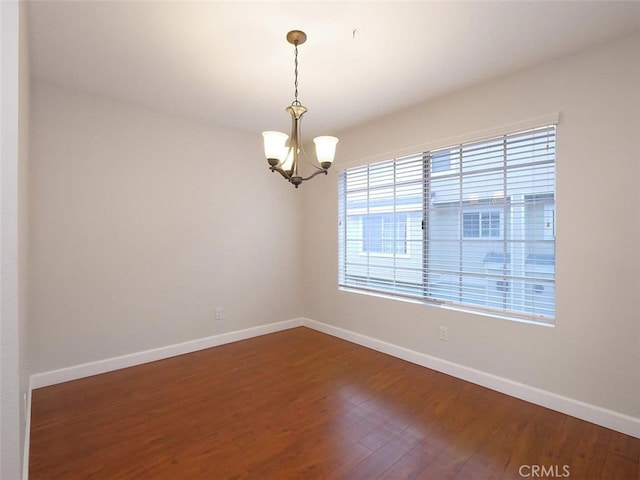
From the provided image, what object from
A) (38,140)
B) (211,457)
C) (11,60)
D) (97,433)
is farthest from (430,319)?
(38,140)

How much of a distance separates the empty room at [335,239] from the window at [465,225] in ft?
0.07

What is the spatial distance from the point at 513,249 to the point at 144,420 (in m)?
3.17

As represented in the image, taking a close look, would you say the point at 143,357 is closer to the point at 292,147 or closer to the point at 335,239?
the point at 335,239

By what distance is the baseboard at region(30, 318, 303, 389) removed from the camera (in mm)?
2777

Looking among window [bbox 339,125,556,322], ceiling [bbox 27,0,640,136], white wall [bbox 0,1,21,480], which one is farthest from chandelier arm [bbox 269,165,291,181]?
window [bbox 339,125,556,322]

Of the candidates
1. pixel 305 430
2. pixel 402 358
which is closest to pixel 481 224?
pixel 402 358

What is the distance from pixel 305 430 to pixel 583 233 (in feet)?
7.95

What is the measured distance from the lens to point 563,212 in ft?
7.67

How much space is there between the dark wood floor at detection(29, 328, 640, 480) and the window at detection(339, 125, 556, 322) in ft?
2.80

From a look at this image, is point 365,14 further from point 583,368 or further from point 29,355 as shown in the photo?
point 29,355

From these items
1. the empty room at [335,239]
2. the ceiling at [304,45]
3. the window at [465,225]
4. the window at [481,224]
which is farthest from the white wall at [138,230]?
the window at [481,224]

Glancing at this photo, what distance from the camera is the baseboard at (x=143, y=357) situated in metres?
2.78

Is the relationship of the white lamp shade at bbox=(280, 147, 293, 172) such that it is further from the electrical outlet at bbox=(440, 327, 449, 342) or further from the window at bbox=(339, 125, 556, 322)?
the electrical outlet at bbox=(440, 327, 449, 342)

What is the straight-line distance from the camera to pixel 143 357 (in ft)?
10.6
